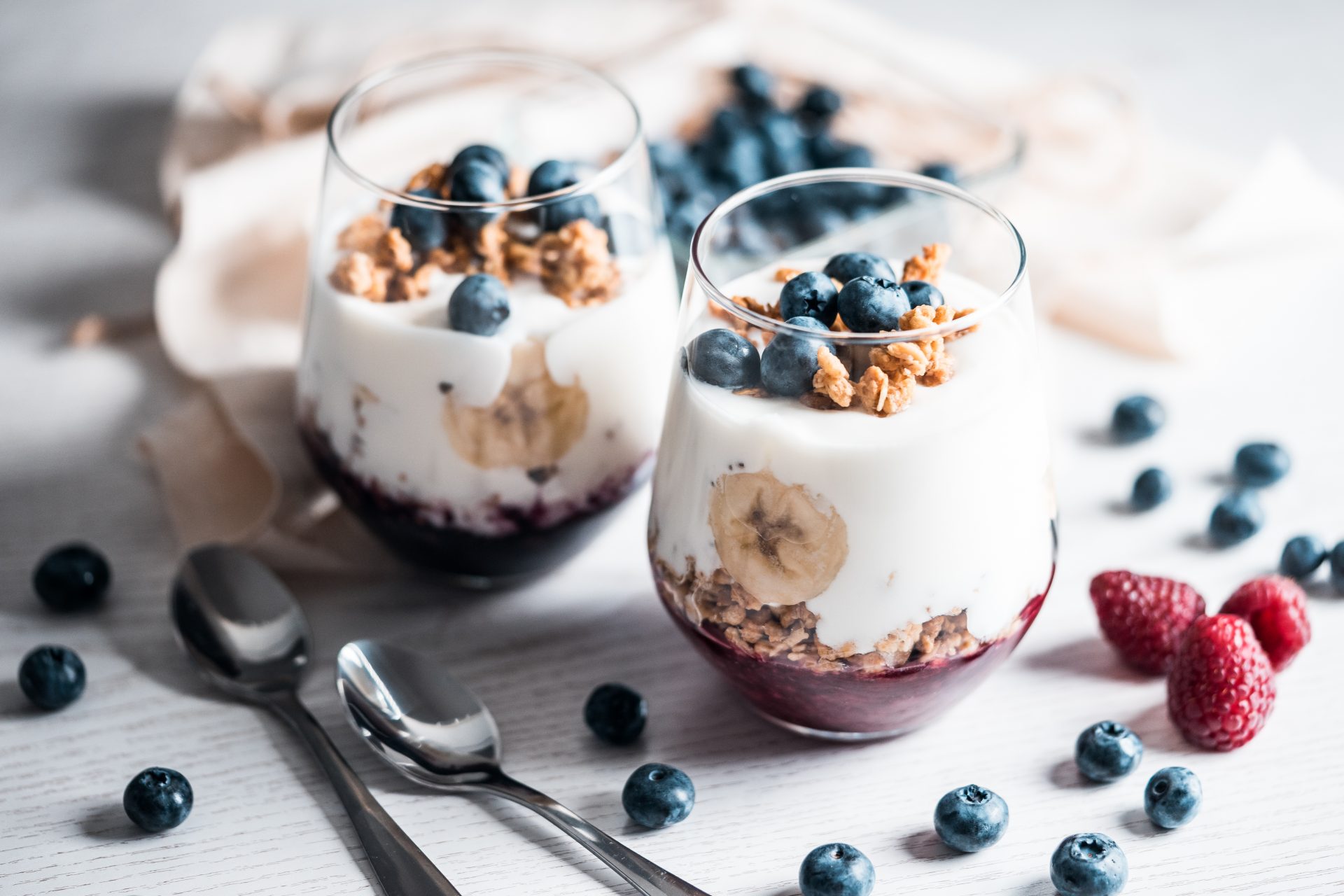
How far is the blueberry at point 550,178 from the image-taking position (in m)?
1.01

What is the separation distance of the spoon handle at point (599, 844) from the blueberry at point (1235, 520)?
1.97 ft

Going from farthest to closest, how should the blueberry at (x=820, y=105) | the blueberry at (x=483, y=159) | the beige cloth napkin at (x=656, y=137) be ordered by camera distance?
1. the blueberry at (x=820, y=105)
2. the beige cloth napkin at (x=656, y=137)
3. the blueberry at (x=483, y=159)

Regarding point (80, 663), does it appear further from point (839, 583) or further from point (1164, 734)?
point (1164, 734)

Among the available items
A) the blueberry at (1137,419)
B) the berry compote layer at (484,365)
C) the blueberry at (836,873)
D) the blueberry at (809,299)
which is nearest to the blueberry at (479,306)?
the berry compote layer at (484,365)

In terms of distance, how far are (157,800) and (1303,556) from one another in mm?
931

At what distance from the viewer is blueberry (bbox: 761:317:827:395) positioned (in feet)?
2.66

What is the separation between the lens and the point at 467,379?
0.97 m

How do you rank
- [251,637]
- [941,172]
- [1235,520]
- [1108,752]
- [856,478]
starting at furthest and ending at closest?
[941,172], [1235,520], [251,637], [1108,752], [856,478]

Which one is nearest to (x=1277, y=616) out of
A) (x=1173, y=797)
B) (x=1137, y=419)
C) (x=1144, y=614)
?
(x=1144, y=614)

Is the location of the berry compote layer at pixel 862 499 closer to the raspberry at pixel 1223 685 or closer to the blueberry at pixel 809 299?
the blueberry at pixel 809 299

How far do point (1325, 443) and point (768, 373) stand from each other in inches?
28.7

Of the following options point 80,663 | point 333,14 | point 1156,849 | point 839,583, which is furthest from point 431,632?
point 333,14

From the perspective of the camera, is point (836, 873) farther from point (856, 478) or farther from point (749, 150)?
point (749, 150)

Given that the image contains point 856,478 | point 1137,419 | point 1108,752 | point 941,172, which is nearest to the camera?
point 856,478
